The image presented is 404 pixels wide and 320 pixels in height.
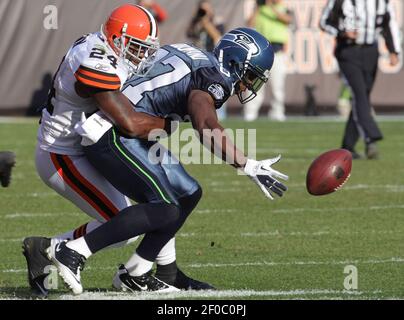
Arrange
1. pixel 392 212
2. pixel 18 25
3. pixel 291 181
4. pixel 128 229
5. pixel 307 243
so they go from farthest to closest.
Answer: pixel 18 25 < pixel 291 181 < pixel 392 212 < pixel 307 243 < pixel 128 229

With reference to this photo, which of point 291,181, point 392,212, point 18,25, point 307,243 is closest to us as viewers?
point 307,243

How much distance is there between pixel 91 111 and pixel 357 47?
6061 millimetres

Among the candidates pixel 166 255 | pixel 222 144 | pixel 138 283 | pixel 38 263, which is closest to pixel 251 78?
pixel 222 144

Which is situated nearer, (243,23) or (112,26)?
(112,26)

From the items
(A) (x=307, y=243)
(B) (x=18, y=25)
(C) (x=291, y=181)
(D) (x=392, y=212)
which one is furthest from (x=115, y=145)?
(B) (x=18, y=25)

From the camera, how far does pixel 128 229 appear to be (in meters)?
4.94

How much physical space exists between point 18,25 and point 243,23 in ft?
11.4

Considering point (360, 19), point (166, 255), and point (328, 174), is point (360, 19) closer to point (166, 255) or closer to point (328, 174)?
point (328, 174)

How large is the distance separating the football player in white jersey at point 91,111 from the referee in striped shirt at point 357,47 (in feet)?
18.6

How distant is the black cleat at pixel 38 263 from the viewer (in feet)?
17.1

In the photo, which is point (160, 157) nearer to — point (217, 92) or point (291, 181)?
point (217, 92)

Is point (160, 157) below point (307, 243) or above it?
above

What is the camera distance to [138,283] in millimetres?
5195

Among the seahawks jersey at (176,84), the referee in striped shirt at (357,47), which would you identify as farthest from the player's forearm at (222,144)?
the referee in striped shirt at (357,47)
